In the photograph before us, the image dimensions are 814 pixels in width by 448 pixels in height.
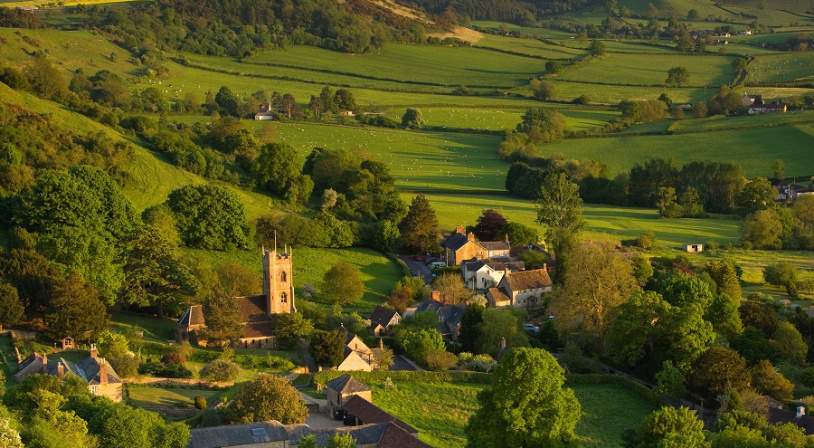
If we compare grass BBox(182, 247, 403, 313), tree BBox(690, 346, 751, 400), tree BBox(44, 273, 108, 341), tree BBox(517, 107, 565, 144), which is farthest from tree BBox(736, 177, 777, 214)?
tree BBox(44, 273, 108, 341)

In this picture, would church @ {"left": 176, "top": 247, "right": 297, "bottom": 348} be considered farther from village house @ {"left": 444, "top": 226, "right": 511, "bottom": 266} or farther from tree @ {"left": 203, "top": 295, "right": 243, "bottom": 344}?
village house @ {"left": 444, "top": 226, "right": 511, "bottom": 266}

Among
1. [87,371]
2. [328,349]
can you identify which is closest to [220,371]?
[328,349]

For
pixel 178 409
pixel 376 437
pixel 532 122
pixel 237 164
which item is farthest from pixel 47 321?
pixel 532 122

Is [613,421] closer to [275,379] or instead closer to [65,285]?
[275,379]

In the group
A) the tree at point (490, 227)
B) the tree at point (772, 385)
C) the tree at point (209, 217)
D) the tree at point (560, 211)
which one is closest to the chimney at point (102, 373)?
the tree at point (209, 217)

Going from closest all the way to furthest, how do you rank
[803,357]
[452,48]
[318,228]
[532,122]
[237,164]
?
1. [803,357]
2. [318,228]
3. [237,164]
4. [532,122]
5. [452,48]

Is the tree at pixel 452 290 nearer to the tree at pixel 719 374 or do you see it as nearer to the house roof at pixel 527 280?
the house roof at pixel 527 280
